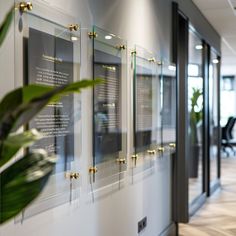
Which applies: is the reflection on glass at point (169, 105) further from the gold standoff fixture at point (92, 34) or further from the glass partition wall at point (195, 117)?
the gold standoff fixture at point (92, 34)

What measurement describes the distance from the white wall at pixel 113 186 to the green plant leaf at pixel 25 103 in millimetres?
1046

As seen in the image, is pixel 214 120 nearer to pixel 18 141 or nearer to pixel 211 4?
pixel 211 4

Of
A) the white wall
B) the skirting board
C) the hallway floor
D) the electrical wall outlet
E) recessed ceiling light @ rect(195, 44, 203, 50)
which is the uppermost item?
recessed ceiling light @ rect(195, 44, 203, 50)

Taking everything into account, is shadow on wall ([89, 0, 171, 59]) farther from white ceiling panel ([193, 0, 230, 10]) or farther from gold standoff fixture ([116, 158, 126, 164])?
white ceiling panel ([193, 0, 230, 10])

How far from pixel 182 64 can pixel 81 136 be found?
277 centimetres

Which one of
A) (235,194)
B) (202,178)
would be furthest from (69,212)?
(235,194)

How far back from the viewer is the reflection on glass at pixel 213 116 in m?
7.16

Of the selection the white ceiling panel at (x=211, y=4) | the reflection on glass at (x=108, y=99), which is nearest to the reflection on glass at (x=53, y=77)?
the reflection on glass at (x=108, y=99)

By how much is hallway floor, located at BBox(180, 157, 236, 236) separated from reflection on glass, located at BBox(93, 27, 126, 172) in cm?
223

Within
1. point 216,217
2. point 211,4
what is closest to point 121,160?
point 216,217

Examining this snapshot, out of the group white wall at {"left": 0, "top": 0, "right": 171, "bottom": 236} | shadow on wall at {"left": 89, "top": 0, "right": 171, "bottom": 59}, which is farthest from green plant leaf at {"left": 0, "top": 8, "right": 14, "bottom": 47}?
shadow on wall at {"left": 89, "top": 0, "right": 171, "bottom": 59}

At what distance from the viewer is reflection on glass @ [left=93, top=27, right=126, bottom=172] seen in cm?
265

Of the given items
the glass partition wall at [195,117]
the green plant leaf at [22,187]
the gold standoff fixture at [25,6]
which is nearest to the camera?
the green plant leaf at [22,187]

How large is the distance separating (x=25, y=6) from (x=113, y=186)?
59.9 inches
